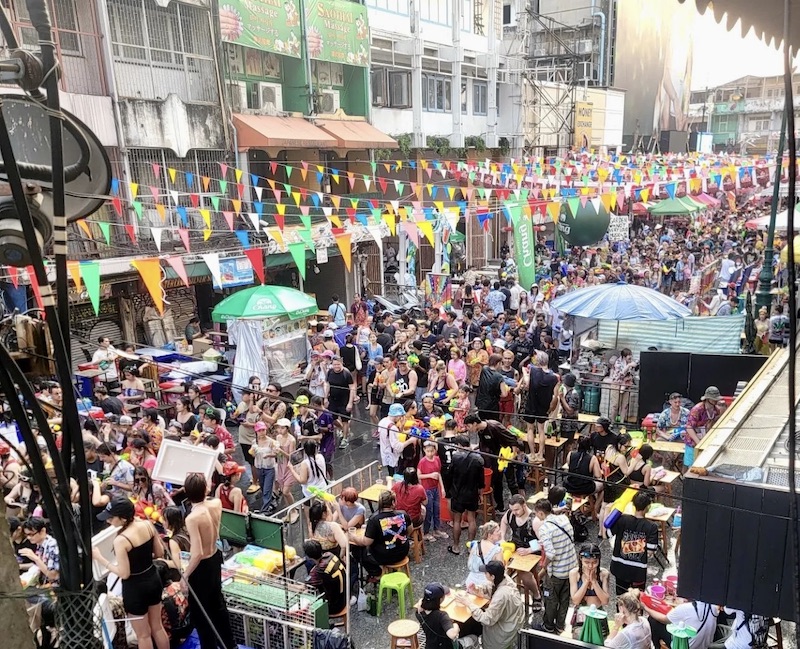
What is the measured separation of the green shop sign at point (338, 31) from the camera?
65.0 ft

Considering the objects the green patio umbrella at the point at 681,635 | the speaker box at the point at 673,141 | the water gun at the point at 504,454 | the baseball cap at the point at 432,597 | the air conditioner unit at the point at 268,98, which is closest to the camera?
the green patio umbrella at the point at 681,635

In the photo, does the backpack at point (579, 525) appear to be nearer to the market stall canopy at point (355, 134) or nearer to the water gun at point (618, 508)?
the water gun at point (618, 508)

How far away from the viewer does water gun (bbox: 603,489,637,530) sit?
6716 mm

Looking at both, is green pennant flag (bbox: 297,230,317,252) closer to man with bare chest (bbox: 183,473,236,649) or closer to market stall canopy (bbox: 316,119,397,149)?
market stall canopy (bbox: 316,119,397,149)

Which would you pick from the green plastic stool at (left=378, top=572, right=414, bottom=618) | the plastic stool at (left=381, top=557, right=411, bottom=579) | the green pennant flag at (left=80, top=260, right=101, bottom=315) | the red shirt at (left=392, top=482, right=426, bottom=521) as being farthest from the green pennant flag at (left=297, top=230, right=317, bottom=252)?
the green plastic stool at (left=378, top=572, right=414, bottom=618)

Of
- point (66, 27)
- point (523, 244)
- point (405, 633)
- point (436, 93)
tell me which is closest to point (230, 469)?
point (405, 633)

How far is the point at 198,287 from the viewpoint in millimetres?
18656

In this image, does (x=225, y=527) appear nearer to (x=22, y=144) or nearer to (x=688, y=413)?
(x=22, y=144)

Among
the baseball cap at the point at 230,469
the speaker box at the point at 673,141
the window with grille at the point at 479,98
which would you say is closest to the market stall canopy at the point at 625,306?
the baseball cap at the point at 230,469

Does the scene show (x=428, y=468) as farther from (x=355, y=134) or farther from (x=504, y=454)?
(x=355, y=134)

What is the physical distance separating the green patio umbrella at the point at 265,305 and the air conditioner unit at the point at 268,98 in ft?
28.1

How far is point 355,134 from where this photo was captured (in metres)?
21.0

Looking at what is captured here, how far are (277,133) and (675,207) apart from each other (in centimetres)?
2004

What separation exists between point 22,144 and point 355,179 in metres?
21.2
